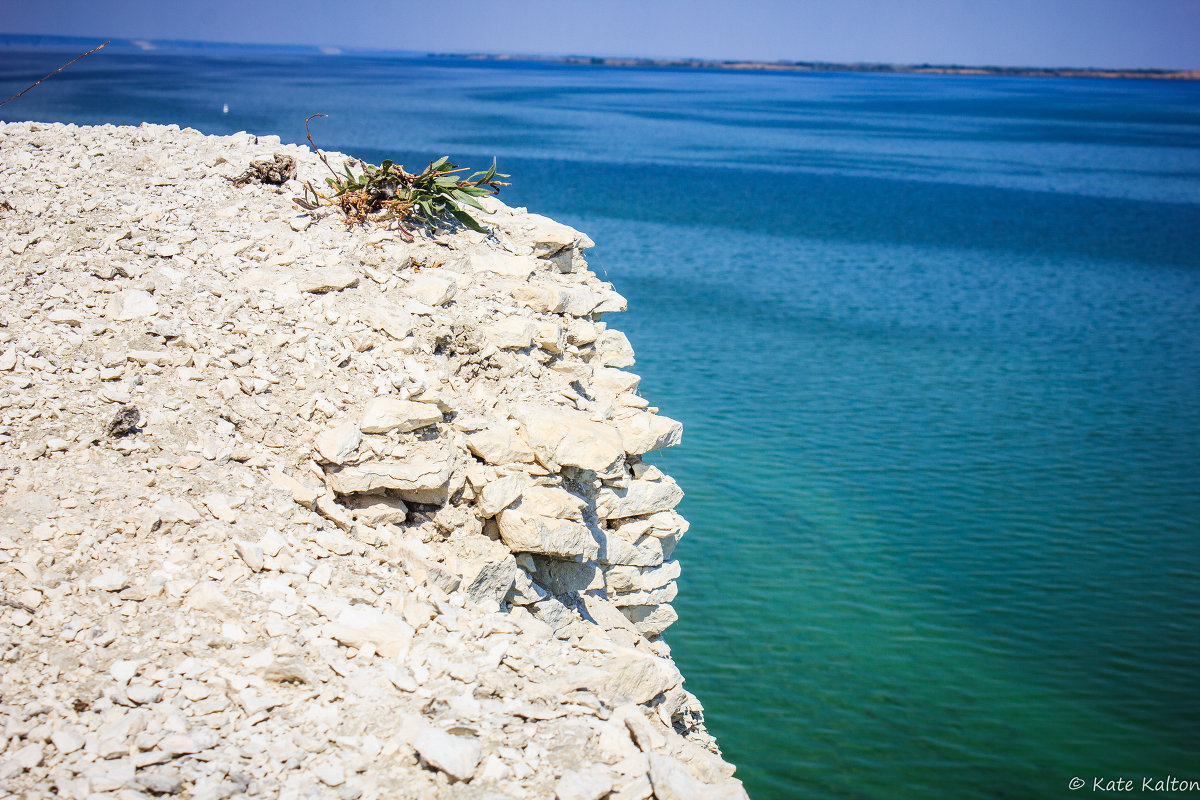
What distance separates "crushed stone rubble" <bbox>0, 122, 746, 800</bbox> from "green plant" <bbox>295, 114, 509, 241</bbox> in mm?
229

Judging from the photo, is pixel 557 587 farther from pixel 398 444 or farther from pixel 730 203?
pixel 730 203

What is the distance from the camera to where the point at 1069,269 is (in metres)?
31.8

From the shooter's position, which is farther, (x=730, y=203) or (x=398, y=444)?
(x=730, y=203)

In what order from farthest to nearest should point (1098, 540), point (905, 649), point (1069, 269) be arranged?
point (1069, 269) < point (1098, 540) < point (905, 649)

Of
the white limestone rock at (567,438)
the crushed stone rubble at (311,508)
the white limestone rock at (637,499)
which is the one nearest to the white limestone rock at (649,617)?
the crushed stone rubble at (311,508)

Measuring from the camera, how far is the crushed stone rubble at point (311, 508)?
4.36 meters

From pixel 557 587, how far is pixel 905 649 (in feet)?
22.3

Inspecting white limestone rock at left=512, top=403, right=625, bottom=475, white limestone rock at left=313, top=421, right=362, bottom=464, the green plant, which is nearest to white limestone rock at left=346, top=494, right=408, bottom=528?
white limestone rock at left=313, top=421, right=362, bottom=464

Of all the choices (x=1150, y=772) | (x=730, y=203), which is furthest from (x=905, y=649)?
(x=730, y=203)

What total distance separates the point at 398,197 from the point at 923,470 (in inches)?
458

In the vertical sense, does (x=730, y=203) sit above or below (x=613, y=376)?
above

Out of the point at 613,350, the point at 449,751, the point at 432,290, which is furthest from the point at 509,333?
the point at 449,751

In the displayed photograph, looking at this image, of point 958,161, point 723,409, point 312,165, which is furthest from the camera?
point 958,161

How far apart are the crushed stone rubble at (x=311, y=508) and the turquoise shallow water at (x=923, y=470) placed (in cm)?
373
